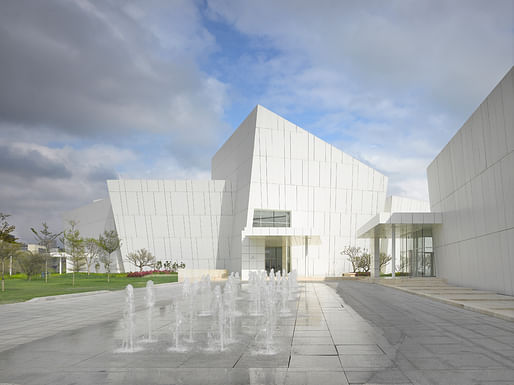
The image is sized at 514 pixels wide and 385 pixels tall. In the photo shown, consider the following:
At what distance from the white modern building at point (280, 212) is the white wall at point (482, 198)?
274 mm

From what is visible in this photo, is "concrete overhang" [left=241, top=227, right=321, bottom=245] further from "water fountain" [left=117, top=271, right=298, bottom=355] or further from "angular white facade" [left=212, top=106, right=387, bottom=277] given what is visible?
"water fountain" [left=117, top=271, right=298, bottom=355]

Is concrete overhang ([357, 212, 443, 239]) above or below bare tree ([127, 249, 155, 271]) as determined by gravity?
above

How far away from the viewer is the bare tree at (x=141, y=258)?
4338cm

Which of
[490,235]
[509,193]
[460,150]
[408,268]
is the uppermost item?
[460,150]

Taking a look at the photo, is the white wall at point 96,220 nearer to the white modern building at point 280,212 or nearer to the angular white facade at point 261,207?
the white modern building at point 280,212

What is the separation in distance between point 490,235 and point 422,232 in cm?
1168

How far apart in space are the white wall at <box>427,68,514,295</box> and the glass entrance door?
17.5 meters

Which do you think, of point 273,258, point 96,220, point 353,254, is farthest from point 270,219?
point 96,220

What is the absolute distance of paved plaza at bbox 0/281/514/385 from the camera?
6.08 metres

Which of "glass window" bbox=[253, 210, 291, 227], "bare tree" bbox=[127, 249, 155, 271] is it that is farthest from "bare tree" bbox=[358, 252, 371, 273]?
"bare tree" bbox=[127, 249, 155, 271]

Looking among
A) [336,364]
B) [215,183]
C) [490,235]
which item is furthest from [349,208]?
[336,364]

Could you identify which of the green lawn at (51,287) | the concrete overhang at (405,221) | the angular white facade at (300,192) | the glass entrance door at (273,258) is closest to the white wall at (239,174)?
the angular white facade at (300,192)

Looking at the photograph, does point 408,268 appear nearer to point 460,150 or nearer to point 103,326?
point 460,150

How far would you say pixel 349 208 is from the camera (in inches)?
1666
